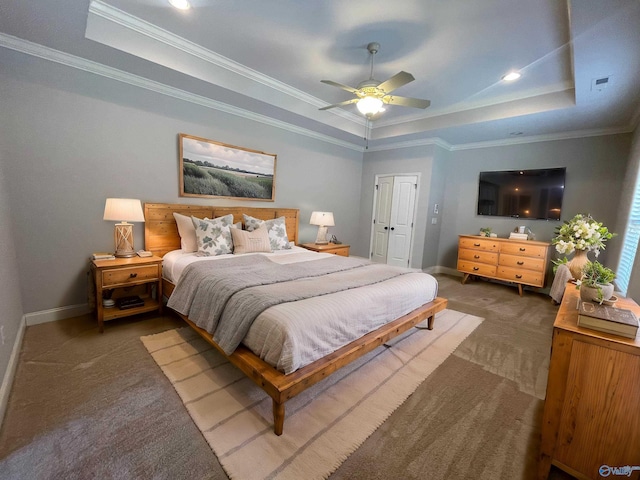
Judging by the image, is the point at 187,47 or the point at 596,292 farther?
the point at 187,47

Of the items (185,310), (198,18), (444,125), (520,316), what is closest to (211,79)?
(198,18)

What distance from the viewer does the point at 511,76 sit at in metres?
3.09

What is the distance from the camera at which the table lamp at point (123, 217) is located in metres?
2.67

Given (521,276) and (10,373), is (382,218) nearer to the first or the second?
(521,276)

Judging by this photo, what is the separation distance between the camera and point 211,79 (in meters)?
3.02

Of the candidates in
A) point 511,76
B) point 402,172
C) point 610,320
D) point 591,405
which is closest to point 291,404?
point 591,405

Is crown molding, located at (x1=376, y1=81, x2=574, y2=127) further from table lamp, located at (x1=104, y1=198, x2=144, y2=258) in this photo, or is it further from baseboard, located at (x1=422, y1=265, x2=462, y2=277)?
table lamp, located at (x1=104, y1=198, x2=144, y2=258)

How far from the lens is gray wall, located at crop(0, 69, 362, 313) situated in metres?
2.50

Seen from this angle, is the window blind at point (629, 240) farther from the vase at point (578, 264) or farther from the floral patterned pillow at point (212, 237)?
the floral patterned pillow at point (212, 237)

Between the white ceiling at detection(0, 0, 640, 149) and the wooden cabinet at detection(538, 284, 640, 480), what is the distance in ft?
6.63

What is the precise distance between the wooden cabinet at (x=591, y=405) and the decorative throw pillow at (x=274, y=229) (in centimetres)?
307

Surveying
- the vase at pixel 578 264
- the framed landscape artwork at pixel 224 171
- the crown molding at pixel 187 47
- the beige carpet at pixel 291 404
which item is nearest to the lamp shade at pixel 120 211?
the framed landscape artwork at pixel 224 171

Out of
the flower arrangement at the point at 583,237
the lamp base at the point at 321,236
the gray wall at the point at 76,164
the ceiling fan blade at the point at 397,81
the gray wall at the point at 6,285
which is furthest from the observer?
the lamp base at the point at 321,236

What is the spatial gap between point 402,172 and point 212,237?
3825 millimetres
